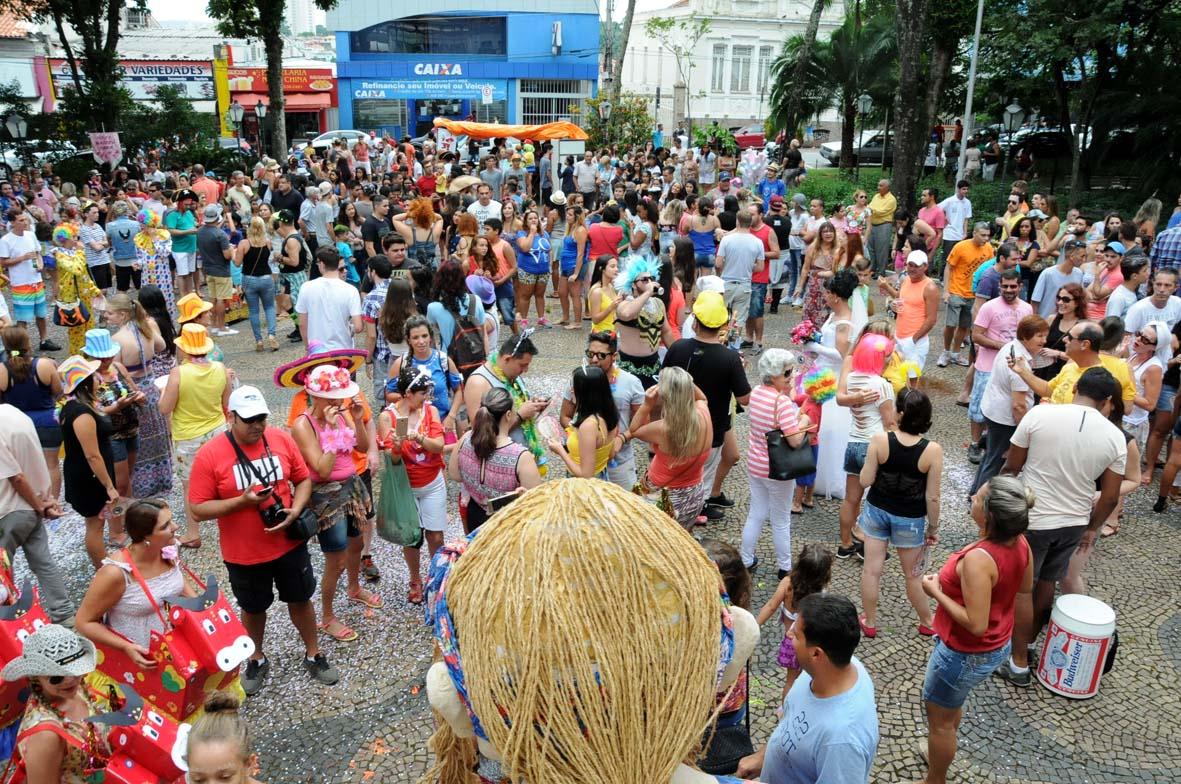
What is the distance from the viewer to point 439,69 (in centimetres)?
4616

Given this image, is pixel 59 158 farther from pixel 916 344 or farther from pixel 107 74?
pixel 916 344

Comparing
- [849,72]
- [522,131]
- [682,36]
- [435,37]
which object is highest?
[682,36]

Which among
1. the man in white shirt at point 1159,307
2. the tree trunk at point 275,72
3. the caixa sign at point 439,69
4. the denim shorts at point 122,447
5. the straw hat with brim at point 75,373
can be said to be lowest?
the denim shorts at point 122,447

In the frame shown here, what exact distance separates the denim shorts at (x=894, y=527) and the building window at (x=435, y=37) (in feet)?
151

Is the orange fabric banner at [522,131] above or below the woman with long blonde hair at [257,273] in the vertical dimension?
above

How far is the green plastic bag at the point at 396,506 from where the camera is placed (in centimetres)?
518

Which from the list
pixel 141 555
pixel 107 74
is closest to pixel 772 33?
pixel 107 74

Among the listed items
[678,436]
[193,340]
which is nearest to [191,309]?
[193,340]

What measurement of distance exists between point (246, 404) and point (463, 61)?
46.0 m

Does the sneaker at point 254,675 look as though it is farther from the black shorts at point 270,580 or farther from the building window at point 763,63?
the building window at point 763,63

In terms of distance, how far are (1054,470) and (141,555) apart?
15.6ft

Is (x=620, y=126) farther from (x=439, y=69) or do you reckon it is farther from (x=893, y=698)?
(x=893, y=698)

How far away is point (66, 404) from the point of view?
5309 mm

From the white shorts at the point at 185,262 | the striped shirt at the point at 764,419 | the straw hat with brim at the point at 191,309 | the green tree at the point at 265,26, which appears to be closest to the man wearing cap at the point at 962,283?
the striped shirt at the point at 764,419
